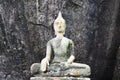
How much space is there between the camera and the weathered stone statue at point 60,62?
6.03 m

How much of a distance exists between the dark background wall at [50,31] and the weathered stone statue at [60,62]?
2799 mm

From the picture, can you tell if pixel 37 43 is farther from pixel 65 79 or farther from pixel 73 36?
pixel 65 79

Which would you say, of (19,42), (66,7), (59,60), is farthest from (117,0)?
(59,60)

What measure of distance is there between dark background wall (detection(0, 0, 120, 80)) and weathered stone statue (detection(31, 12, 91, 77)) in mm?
2799

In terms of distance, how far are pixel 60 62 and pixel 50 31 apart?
3195mm

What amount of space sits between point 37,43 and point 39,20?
0.58 meters

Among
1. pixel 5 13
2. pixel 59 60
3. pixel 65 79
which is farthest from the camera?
pixel 5 13

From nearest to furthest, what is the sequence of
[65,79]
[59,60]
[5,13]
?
[65,79], [59,60], [5,13]

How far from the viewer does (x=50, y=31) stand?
9.34m

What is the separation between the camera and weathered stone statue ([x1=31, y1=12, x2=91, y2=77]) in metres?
6.03

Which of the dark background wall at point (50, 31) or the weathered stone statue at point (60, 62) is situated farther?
the dark background wall at point (50, 31)

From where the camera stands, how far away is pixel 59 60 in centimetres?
631

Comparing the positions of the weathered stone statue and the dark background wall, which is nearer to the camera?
the weathered stone statue

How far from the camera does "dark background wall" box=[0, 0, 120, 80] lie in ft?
30.4
